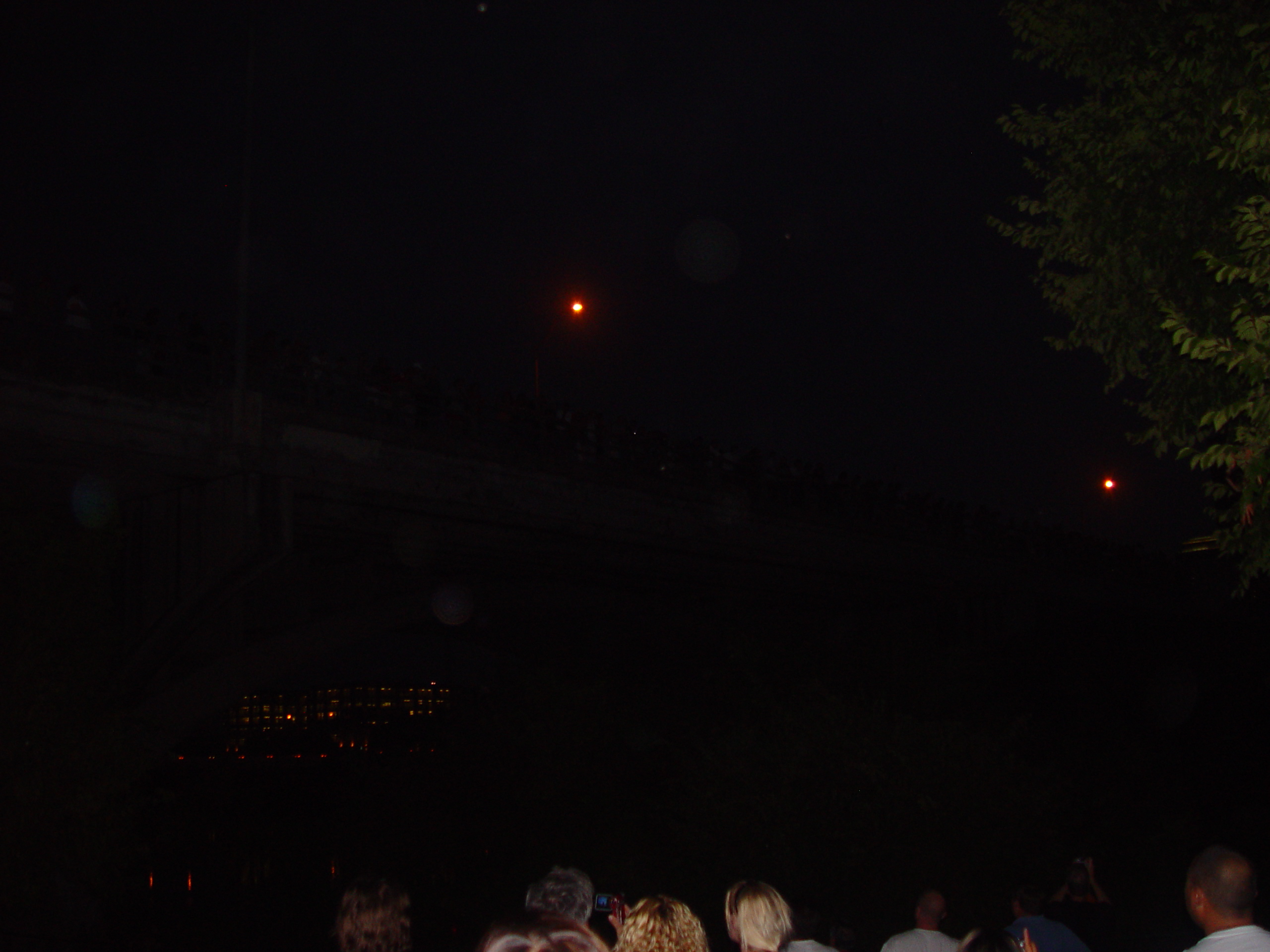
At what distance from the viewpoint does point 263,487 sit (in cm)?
1825

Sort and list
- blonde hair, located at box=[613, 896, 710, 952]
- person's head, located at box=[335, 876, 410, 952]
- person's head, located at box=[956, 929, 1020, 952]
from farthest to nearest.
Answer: person's head, located at box=[956, 929, 1020, 952] < person's head, located at box=[335, 876, 410, 952] < blonde hair, located at box=[613, 896, 710, 952]

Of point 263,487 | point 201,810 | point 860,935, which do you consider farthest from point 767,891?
point 201,810

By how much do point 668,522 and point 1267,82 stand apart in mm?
18471

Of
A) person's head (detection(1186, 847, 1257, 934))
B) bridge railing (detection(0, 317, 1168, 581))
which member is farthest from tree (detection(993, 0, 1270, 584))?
bridge railing (detection(0, 317, 1168, 581))

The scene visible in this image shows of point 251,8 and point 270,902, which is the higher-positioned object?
point 251,8

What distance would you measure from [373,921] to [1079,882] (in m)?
6.07

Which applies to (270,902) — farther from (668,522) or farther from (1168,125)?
(1168,125)

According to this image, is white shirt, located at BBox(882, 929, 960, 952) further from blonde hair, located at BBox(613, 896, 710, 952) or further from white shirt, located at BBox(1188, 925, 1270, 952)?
blonde hair, located at BBox(613, 896, 710, 952)

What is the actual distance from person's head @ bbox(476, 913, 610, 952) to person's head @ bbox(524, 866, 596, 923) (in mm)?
1740

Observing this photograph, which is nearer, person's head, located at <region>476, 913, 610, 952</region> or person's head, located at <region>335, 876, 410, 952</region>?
person's head, located at <region>476, 913, 610, 952</region>

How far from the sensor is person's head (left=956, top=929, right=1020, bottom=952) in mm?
5051

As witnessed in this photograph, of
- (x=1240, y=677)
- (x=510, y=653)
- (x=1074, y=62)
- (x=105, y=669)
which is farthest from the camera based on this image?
(x=510, y=653)

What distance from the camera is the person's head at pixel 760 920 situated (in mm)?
4773

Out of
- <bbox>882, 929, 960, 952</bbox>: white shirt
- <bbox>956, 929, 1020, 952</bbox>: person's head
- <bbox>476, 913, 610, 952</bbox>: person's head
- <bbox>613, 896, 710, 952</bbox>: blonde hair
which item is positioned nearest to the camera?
<bbox>476, 913, 610, 952</bbox>: person's head
